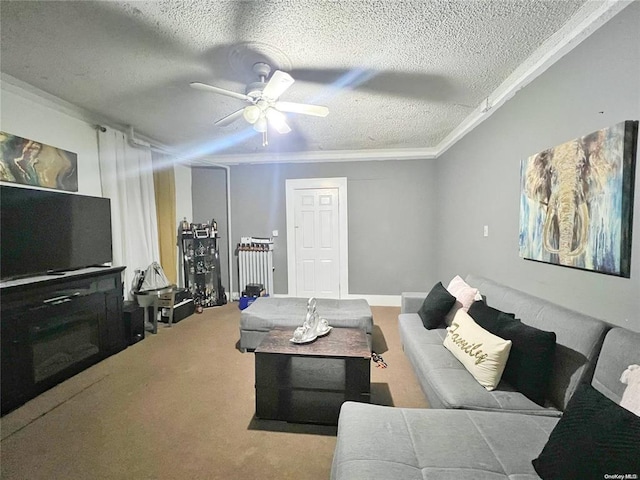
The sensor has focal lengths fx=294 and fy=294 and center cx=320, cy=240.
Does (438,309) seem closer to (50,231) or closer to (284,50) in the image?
(284,50)

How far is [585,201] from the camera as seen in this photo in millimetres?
1662

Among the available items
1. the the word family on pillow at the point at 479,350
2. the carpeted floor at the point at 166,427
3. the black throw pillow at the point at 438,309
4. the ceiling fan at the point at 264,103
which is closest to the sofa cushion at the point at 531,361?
the the word family on pillow at the point at 479,350

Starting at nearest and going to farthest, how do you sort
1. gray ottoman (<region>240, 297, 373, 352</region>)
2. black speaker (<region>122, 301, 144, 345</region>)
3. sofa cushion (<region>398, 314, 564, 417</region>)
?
sofa cushion (<region>398, 314, 564, 417</region>) < gray ottoman (<region>240, 297, 373, 352</region>) < black speaker (<region>122, 301, 144, 345</region>)

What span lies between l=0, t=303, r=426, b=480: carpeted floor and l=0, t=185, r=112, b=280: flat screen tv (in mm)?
1034

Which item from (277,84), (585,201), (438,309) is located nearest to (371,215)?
(438,309)

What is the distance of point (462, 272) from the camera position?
370cm

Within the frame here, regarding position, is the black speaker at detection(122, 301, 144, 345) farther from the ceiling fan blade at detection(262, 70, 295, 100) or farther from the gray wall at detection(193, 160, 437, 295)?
the ceiling fan blade at detection(262, 70, 295, 100)

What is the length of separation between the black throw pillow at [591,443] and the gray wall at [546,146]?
718mm

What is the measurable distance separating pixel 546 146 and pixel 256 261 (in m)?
4.29

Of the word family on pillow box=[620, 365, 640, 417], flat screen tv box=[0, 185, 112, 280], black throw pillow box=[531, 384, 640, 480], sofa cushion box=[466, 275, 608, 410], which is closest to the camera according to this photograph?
black throw pillow box=[531, 384, 640, 480]

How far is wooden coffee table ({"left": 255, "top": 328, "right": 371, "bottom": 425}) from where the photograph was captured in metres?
1.98

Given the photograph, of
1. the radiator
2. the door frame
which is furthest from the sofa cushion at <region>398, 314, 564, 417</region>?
the radiator

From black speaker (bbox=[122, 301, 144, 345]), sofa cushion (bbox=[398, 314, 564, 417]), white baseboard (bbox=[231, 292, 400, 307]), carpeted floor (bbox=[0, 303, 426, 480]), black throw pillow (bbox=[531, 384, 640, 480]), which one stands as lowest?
carpeted floor (bbox=[0, 303, 426, 480])

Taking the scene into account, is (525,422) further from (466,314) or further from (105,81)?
(105,81)
